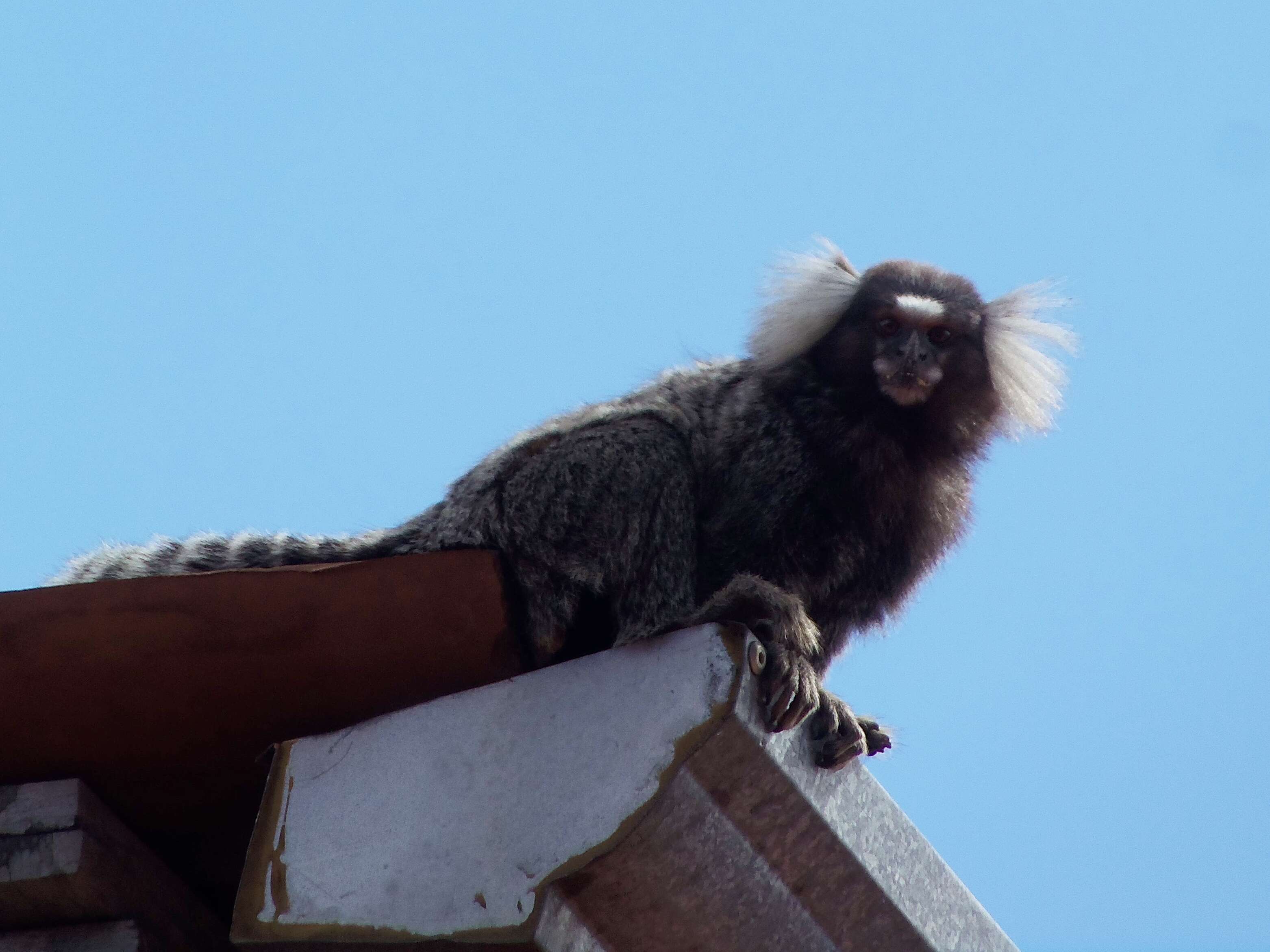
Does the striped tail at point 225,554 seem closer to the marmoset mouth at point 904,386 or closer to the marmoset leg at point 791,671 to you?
the marmoset leg at point 791,671

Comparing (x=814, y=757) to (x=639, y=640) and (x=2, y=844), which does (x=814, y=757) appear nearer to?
(x=639, y=640)

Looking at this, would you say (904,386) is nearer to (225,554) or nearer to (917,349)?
(917,349)

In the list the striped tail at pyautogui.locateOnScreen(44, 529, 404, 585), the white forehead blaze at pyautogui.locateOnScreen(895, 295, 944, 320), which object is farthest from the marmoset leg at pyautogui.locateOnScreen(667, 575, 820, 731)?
the white forehead blaze at pyautogui.locateOnScreen(895, 295, 944, 320)

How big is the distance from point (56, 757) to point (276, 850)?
46 cm

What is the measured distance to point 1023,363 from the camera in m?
3.78

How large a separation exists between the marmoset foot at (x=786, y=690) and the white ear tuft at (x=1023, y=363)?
1.55 metres

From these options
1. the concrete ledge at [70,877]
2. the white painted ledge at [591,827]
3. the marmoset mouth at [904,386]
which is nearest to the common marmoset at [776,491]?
the marmoset mouth at [904,386]

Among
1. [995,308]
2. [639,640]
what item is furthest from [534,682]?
[995,308]

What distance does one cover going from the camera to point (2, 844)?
2383mm

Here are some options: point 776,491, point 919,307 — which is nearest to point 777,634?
point 776,491

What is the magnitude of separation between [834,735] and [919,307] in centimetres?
152

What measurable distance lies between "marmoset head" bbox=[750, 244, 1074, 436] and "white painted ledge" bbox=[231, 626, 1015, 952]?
4.25 ft

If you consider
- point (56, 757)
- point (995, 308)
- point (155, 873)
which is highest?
point (995, 308)

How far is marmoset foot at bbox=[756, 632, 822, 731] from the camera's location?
2.30 m
